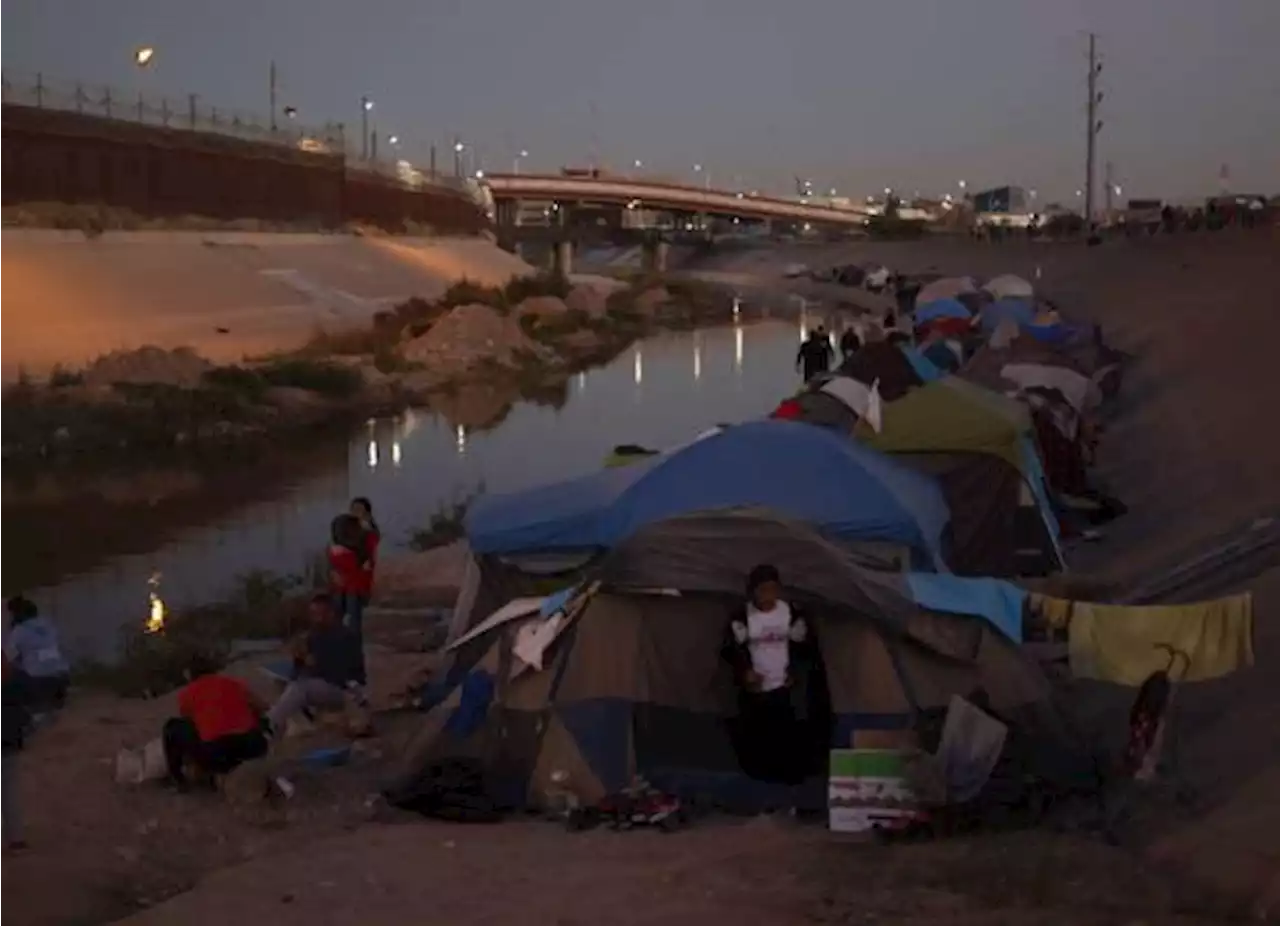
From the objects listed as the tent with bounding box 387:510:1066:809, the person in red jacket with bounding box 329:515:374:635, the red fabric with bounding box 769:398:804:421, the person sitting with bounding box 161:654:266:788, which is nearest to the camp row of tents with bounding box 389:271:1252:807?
the tent with bounding box 387:510:1066:809

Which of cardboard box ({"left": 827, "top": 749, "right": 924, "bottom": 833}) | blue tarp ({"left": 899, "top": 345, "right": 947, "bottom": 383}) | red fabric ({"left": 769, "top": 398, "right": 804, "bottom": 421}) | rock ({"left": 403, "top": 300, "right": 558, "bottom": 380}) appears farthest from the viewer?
rock ({"left": 403, "top": 300, "right": 558, "bottom": 380})

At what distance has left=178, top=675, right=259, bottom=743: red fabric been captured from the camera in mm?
10531

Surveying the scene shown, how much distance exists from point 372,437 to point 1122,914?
29791 millimetres

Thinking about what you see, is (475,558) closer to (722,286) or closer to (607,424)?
(607,424)

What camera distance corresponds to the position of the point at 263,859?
9.34 meters

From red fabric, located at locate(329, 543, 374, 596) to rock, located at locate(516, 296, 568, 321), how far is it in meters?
52.7

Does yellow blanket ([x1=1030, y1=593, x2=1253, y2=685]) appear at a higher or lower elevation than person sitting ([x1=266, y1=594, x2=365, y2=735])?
higher

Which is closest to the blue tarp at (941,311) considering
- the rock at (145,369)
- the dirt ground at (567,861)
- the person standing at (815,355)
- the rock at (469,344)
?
the person standing at (815,355)

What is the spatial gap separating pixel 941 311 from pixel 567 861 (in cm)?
2795

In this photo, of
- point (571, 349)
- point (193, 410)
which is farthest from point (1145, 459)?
point (571, 349)

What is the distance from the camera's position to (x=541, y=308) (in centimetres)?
6956

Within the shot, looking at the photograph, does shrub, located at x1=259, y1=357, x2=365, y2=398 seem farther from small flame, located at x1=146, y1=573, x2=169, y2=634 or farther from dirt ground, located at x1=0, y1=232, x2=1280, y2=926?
dirt ground, located at x1=0, y1=232, x2=1280, y2=926

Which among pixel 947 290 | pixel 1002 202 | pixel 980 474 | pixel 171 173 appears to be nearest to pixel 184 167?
pixel 171 173

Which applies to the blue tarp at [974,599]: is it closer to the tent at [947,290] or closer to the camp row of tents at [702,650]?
A: the camp row of tents at [702,650]
